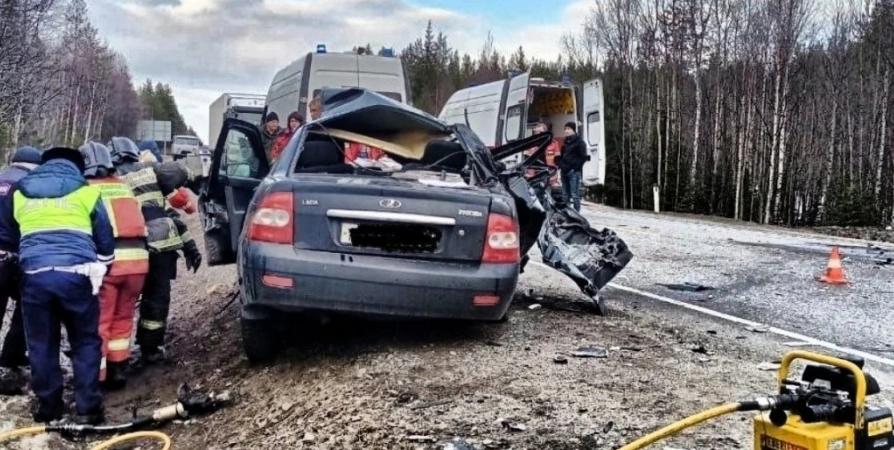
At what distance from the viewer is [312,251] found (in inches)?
180

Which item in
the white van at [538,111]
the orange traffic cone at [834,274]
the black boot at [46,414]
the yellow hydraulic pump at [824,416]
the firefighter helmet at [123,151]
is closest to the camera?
the yellow hydraulic pump at [824,416]

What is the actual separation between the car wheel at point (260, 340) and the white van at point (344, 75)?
8.61m

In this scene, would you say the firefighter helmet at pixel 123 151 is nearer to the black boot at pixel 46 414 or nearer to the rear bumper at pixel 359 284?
the black boot at pixel 46 414

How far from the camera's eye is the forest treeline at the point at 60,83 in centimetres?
2558

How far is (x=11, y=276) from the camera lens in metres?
5.58

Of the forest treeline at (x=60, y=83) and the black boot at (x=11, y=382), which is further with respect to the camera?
the forest treeline at (x=60, y=83)

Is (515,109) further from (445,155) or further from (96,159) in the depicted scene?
(96,159)

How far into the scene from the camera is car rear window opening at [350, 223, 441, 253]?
4.66 meters

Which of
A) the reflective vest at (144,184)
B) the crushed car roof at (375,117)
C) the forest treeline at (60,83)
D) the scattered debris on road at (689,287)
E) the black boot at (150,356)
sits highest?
the forest treeline at (60,83)

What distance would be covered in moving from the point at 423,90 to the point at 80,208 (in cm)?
6063

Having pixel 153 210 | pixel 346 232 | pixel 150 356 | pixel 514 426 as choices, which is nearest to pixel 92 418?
pixel 150 356

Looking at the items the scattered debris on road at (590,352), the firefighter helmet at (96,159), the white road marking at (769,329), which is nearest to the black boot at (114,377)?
the firefighter helmet at (96,159)

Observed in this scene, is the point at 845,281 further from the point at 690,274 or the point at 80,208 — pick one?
the point at 80,208

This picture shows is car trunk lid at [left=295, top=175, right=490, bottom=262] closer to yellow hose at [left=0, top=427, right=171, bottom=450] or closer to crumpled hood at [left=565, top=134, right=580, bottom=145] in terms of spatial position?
yellow hose at [left=0, top=427, right=171, bottom=450]
